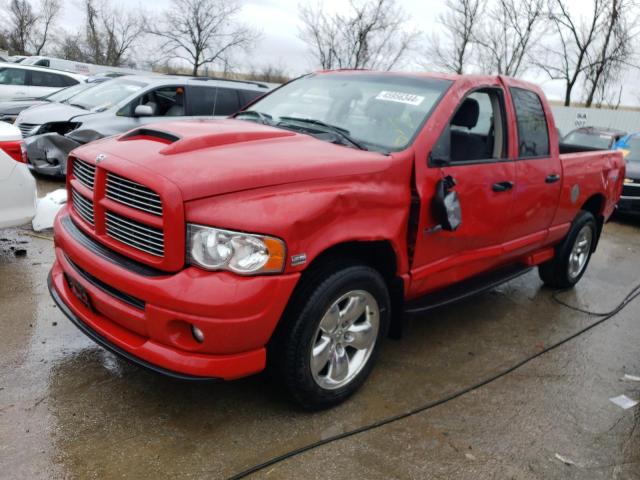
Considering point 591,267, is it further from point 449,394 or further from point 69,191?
point 69,191

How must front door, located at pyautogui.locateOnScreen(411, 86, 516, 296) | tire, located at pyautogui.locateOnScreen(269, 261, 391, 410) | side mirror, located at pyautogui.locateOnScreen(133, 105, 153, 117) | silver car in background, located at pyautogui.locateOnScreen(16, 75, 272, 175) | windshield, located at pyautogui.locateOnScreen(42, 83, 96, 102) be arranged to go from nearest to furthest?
1. tire, located at pyautogui.locateOnScreen(269, 261, 391, 410)
2. front door, located at pyautogui.locateOnScreen(411, 86, 516, 296)
3. silver car in background, located at pyautogui.locateOnScreen(16, 75, 272, 175)
4. side mirror, located at pyautogui.locateOnScreen(133, 105, 153, 117)
5. windshield, located at pyautogui.locateOnScreen(42, 83, 96, 102)

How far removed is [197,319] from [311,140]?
4.31ft

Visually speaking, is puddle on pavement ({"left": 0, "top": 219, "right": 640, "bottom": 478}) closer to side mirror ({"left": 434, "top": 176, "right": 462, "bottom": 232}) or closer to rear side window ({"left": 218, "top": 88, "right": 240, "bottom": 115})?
side mirror ({"left": 434, "top": 176, "right": 462, "bottom": 232})

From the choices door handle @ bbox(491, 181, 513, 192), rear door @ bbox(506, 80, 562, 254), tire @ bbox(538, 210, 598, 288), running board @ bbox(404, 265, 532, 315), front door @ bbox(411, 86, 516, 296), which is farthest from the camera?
tire @ bbox(538, 210, 598, 288)

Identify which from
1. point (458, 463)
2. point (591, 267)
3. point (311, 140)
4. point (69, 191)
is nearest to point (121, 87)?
point (69, 191)

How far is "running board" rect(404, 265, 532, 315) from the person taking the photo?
11.5 ft

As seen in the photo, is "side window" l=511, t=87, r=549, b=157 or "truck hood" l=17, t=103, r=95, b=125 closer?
"side window" l=511, t=87, r=549, b=157

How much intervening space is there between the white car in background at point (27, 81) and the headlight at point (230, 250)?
533 inches

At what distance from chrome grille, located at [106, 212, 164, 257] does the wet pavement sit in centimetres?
92

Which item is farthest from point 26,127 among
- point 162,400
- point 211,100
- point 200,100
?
point 162,400

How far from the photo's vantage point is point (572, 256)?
5.45m

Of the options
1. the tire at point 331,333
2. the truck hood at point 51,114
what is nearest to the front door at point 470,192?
the tire at point 331,333

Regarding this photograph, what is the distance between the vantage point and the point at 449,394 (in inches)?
133

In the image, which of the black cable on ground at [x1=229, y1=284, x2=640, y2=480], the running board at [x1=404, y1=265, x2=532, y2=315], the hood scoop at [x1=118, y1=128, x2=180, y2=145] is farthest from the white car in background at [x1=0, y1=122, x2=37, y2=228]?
the running board at [x1=404, y1=265, x2=532, y2=315]
